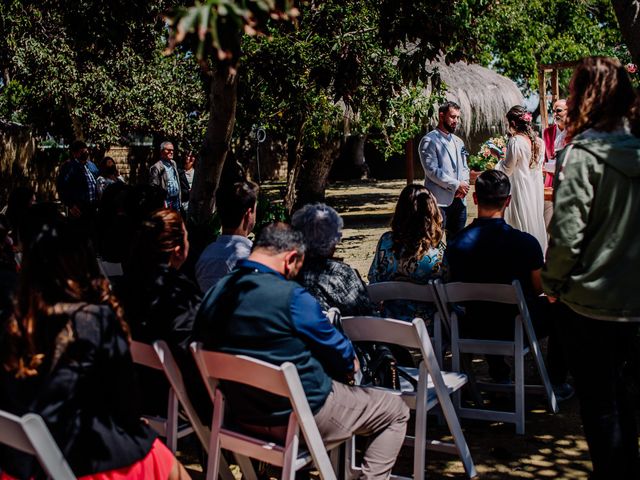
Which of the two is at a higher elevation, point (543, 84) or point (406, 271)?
point (543, 84)

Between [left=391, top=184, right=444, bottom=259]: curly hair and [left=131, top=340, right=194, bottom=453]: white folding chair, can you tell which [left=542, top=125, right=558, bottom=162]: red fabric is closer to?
[left=391, top=184, right=444, bottom=259]: curly hair

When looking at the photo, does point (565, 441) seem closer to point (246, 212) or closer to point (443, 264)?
point (443, 264)

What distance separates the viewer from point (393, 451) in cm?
380

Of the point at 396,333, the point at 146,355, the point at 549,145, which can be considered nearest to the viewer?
the point at 146,355

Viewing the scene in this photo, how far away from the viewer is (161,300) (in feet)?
12.7

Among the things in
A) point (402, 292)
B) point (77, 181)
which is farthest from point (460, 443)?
point (77, 181)

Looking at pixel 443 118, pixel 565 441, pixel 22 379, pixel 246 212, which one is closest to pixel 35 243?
pixel 22 379

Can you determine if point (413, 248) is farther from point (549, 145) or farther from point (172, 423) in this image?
point (549, 145)

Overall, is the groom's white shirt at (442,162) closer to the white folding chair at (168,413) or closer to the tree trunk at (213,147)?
the tree trunk at (213,147)

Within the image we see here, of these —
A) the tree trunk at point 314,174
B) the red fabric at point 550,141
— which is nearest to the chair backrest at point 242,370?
the red fabric at point 550,141

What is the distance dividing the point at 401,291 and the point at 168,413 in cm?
161

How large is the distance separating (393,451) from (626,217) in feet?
4.77

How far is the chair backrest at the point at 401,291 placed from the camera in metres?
4.81

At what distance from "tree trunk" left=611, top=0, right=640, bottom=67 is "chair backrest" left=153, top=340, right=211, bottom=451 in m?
3.01
